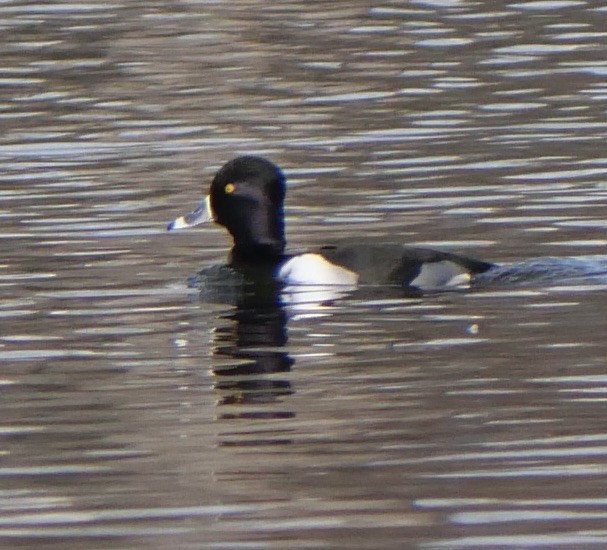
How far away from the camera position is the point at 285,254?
10266mm

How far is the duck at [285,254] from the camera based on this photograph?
9.37 m

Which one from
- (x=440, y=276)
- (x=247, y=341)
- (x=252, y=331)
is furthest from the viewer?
(x=440, y=276)

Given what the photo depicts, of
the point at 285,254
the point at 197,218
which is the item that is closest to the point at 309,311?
the point at 285,254

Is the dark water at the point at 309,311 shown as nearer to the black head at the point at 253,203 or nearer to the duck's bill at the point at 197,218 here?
the duck's bill at the point at 197,218

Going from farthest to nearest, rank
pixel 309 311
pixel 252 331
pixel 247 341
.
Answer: pixel 309 311 → pixel 252 331 → pixel 247 341

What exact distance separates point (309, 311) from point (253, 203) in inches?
50.7

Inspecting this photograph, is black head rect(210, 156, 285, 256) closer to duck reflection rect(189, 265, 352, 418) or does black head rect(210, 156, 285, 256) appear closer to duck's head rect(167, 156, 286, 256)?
duck's head rect(167, 156, 286, 256)

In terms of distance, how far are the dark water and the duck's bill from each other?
201 mm

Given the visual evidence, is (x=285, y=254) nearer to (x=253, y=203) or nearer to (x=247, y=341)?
(x=253, y=203)

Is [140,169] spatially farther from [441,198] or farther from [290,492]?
[290,492]

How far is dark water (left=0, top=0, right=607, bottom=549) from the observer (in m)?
5.74

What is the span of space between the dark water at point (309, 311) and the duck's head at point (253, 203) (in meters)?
0.37

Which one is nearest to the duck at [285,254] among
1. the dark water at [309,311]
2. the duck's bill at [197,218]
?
the duck's bill at [197,218]

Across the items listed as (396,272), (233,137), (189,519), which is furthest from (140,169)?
(189,519)
